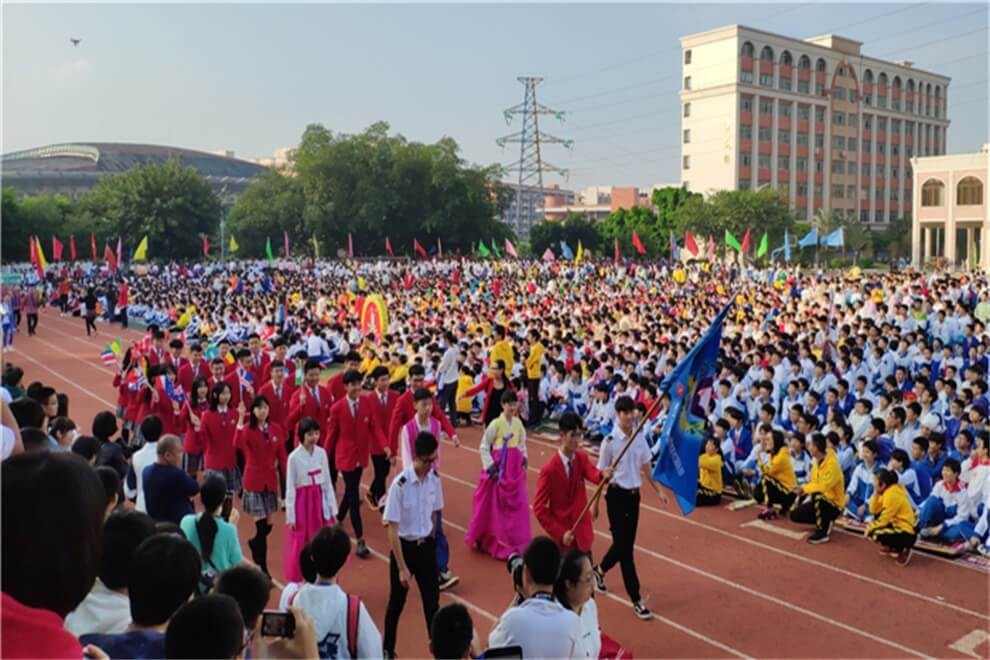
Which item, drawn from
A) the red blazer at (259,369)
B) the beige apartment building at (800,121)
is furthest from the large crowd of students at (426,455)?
the beige apartment building at (800,121)

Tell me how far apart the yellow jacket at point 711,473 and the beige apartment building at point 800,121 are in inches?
2403

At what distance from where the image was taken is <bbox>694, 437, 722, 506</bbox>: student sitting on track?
953cm

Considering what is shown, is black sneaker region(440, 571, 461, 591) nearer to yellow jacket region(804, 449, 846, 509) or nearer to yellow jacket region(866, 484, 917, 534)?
yellow jacket region(804, 449, 846, 509)

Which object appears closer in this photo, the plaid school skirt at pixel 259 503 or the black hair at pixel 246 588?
the black hair at pixel 246 588

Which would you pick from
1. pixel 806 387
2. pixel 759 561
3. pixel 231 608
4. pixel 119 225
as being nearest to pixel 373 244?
pixel 119 225

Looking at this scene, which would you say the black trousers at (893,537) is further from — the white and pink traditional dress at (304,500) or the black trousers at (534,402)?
the black trousers at (534,402)

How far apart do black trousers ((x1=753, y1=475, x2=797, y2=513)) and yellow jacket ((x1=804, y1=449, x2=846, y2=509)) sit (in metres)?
0.44

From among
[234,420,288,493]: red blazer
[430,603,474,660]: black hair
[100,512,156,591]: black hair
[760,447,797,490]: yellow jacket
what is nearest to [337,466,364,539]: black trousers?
[234,420,288,493]: red blazer

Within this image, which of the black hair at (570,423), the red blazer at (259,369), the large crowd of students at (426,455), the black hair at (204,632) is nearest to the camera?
the black hair at (204,632)

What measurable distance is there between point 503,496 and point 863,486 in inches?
148

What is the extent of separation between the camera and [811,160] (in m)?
71.8

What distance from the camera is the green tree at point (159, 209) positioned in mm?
50562

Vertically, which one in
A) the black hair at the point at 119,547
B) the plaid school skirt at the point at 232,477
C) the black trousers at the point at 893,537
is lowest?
the black trousers at the point at 893,537

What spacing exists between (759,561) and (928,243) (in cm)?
5254
